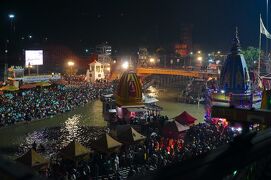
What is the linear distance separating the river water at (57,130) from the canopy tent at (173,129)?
5.97 meters

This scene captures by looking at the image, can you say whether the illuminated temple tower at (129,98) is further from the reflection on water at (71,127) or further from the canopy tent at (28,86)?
the canopy tent at (28,86)

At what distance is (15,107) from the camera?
30281mm

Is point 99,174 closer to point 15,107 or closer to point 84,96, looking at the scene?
point 15,107

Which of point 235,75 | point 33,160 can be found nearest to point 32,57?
point 235,75

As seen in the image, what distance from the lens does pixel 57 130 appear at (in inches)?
1073

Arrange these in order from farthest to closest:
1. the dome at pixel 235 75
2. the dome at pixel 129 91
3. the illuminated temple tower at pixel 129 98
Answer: the dome at pixel 235 75 < the dome at pixel 129 91 < the illuminated temple tower at pixel 129 98

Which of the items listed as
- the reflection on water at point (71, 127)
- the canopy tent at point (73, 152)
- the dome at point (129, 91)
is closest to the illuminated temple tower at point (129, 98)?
the dome at point (129, 91)

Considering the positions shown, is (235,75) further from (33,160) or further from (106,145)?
(33,160)

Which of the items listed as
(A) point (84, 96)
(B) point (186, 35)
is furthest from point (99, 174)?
(B) point (186, 35)

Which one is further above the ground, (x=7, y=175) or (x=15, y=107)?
(x=7, y=175)

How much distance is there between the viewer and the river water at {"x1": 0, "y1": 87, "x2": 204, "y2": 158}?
2345cm

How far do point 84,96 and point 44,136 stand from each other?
15793mm

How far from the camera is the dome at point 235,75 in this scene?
2917cm

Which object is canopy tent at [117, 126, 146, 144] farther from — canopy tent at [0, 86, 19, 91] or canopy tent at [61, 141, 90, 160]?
canopy tent at [0, 86, 19, 91]
